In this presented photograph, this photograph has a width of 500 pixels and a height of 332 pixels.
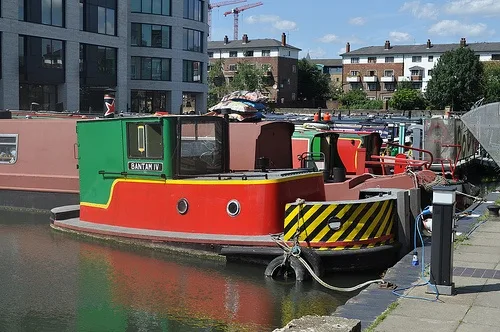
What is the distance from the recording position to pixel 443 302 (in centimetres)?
724

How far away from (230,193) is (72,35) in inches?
1338

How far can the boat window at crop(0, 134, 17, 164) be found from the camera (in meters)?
17.3

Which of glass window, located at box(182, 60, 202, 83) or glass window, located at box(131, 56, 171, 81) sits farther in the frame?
glass window, located at box(182, 60, 202, 83)

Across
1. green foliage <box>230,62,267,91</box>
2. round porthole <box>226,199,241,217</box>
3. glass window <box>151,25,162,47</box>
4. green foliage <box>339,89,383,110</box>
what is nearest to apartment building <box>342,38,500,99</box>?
green foliage <box>339,89,383,110</box>

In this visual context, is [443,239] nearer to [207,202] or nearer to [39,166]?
[207,202]

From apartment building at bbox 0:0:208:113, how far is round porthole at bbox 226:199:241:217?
95.5 ft

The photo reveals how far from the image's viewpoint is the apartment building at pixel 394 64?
91.4m

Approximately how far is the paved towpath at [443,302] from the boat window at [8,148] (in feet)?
37.5

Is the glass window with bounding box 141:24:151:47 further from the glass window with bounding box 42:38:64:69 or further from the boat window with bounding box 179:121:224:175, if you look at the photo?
the boat window with bounding box 179:121:224:175

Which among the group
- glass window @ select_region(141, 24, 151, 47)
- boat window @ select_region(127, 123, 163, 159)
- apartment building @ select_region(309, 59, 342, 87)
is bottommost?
boat window @ select_region(127, 123, 163, 159)

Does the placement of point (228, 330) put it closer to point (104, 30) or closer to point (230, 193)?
point (230, 193)

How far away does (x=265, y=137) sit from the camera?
13.8m

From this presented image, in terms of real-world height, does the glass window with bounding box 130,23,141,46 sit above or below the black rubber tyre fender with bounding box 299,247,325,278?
above

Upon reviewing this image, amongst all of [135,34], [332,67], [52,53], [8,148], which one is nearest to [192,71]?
[135,34]
